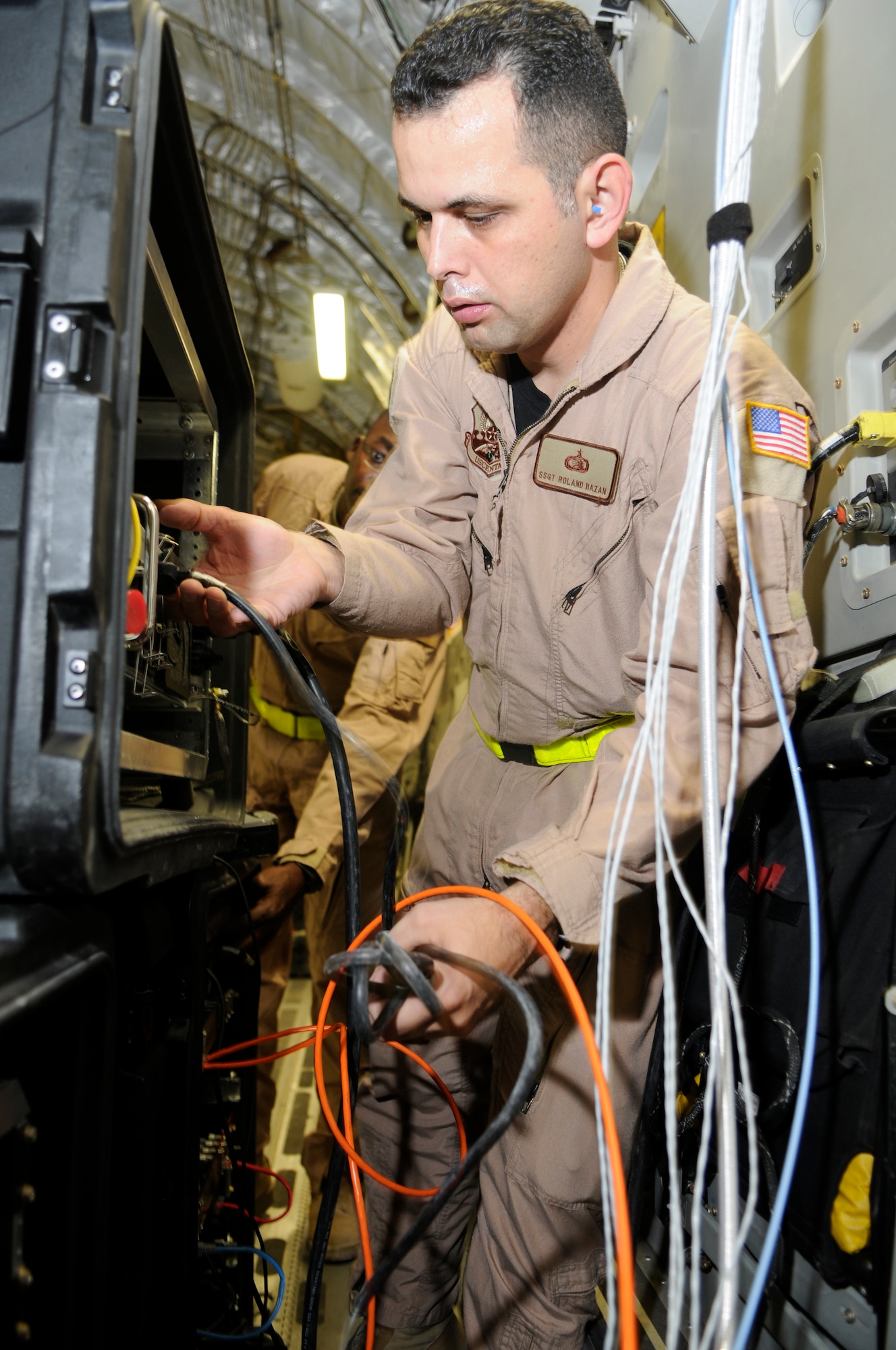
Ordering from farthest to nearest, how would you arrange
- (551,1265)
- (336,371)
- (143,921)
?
(336,371) → (551,1265) → (143,921)

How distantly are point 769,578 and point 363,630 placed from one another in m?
0.69

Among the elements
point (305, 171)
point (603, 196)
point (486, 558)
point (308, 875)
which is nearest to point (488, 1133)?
point (486, 558)

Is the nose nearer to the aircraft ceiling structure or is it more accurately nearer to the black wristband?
the black wristband

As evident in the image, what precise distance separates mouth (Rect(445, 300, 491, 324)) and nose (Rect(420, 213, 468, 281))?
4 centimetres

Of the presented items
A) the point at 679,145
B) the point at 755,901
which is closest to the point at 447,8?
the point at 679,145

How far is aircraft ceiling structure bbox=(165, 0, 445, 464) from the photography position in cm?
312

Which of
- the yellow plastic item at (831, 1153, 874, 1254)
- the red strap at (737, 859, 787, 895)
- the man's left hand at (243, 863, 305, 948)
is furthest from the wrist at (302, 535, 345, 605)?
the yellow plastic item at (831, 1153, 874, 1254)

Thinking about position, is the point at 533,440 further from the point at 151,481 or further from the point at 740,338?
the point at 151,481

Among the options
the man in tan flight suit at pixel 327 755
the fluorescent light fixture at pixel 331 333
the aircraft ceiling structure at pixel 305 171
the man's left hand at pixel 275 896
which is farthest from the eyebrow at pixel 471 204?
the fluorescent light fixture at pixel 331 333

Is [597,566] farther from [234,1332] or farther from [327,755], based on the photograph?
[327,755]

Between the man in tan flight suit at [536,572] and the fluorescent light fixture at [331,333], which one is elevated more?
the fluorescent light fixture at [331,333]

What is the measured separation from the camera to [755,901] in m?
1.15

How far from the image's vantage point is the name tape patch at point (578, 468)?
Result: 51.2 inches

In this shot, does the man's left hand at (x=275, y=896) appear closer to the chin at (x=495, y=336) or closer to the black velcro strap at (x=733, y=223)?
the chin at (x=495, y=336)
